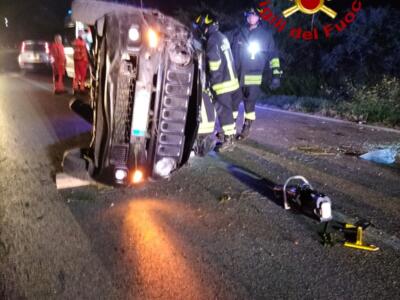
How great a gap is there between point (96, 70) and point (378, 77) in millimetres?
8872

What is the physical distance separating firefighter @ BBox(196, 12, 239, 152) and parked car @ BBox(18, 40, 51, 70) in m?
15.6

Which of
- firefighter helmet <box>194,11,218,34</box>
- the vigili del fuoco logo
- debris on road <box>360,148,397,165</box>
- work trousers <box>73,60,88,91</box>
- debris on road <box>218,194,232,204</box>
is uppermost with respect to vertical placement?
the vigili del fuoco logo

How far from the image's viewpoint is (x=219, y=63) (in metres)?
4.65

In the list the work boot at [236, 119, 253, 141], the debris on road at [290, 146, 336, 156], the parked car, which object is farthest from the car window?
the debris on road at [290, 146, 336, 156]

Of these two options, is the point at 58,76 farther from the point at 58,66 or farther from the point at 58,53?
the point at 58,53

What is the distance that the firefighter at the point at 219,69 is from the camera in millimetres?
4625

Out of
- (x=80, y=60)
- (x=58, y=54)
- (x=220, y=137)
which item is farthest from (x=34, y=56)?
(x=220, y=137)

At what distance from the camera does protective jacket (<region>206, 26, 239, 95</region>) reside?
15.1 feet

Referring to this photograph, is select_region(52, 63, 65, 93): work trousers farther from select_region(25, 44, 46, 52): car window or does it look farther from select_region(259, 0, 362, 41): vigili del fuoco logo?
select_region(25, 44, 46, 52): car window

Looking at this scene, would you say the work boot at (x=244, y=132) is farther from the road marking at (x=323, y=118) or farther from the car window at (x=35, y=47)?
the car window at (x=35, y=47)

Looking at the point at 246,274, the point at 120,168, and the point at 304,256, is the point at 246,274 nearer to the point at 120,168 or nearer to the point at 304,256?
the point at 304,256

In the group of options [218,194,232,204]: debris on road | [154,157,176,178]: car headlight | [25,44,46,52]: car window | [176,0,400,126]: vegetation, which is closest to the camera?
[154,157,176,178]: car headlight

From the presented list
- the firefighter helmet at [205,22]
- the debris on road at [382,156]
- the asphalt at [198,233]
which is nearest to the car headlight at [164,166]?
the asphalt at [198,233]

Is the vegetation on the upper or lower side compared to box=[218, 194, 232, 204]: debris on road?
upper
